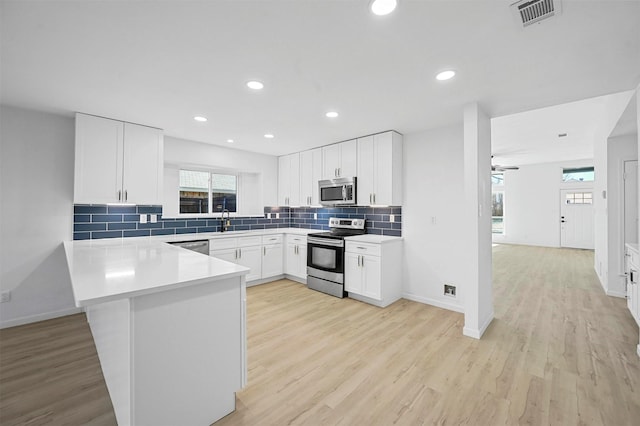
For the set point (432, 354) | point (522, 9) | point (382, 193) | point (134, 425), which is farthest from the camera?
point (382, 193)

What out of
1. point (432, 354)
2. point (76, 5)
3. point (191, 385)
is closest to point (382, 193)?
point (432, 354)

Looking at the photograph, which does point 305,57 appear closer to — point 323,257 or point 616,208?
point 323,257

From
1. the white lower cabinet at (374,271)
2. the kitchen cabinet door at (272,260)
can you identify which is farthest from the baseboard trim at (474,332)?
the kitchen cabinet door at (272,260)

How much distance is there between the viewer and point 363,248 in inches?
149

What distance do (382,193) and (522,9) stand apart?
2.56 metres

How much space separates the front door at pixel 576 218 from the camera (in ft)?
26.1

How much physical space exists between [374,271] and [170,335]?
265 cm

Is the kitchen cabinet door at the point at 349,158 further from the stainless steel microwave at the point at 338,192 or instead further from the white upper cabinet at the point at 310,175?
the white upper cabinet at the point at 310,175

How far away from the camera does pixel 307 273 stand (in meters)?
4.52

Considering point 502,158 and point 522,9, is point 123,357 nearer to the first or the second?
point 522,9

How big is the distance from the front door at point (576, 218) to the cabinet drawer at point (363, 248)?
8.20 m

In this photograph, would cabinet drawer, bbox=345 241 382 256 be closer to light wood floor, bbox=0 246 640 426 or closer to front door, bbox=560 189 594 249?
light wood floor, bbox=0 246 640 426

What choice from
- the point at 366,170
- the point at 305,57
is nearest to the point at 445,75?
the point at 305,57

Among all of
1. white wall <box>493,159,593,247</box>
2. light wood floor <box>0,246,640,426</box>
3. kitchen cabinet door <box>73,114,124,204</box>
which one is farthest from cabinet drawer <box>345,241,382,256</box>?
white wall <box>493,159,593,247</box>
